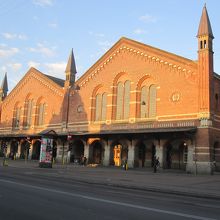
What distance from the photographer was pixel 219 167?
113 feet

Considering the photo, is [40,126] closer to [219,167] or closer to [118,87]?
[118,87]

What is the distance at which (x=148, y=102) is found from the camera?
39.6m

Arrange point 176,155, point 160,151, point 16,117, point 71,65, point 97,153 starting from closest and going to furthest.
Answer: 1. point 160,151
2. point 176,155
3. point 97,153
4. point 71,65
5. point 16,117

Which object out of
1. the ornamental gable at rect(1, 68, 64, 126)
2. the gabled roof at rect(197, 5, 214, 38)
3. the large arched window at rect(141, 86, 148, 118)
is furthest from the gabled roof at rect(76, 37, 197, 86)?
the ornamental gable at rect(1, 68, 64, 126)

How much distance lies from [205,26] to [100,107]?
1716 cm

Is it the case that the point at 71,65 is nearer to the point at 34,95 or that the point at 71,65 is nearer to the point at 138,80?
the point at 34,95

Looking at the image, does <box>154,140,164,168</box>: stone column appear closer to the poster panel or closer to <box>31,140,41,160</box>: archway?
the poster panel

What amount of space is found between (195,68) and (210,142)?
7860mm

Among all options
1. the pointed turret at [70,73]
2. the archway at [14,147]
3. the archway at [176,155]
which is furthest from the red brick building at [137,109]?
the archway at [14,147]

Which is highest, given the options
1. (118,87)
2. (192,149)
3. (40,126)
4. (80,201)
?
(118,87)

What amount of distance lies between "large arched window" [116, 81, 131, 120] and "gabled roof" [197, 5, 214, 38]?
10.9 metres

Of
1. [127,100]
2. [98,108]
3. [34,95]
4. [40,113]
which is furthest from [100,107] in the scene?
[34,95]

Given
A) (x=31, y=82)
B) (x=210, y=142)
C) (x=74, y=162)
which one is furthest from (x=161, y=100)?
(x=31, y=82)

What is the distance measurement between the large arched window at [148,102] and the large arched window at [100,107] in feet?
20.4
